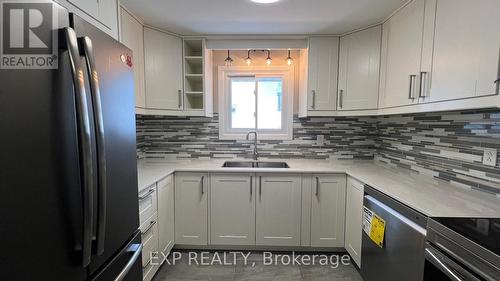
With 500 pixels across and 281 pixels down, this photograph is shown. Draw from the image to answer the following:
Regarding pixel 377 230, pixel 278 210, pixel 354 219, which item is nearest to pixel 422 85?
pixel 377 230

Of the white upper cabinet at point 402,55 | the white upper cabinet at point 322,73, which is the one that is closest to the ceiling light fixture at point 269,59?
the white upper cabinet at point 322,73

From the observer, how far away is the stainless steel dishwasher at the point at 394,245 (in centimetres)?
127

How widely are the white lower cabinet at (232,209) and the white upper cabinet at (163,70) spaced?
923 millimetres

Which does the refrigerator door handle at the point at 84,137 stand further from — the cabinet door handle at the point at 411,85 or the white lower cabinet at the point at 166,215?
the cabinet door handle at the point at 411,85

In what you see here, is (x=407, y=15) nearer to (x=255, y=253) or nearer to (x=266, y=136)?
(x=266, y=136)

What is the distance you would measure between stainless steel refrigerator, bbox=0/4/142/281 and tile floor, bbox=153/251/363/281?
1230 millimetres

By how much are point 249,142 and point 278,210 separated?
0.95 m

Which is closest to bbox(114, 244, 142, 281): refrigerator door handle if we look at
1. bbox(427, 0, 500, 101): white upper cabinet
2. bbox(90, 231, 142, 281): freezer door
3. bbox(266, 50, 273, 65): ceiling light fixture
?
bbox(90, 231, 142, 281): freezer door

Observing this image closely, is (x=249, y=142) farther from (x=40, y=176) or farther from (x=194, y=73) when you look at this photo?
(x=40, y=176)

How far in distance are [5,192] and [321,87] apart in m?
2.49

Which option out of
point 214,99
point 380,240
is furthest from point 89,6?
point 380,240

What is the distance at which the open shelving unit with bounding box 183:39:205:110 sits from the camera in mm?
2580

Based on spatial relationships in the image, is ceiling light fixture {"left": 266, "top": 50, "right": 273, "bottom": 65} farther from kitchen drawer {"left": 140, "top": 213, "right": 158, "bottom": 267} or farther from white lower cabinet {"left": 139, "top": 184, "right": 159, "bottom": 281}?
kitchen drawer {"left": 140, "top": 213, "right": 158, "bottom": 267}

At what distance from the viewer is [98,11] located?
131 centimetres
